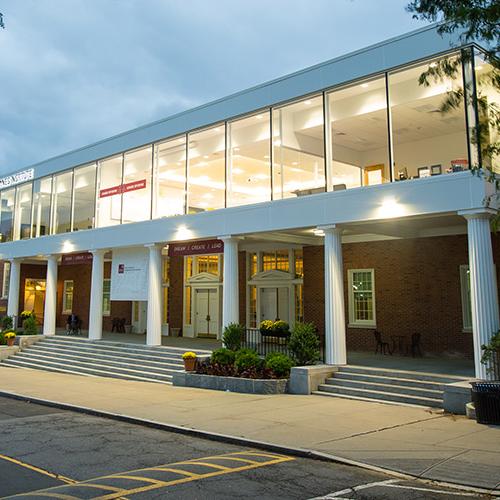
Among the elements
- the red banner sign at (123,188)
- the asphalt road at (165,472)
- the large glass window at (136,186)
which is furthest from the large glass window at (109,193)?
the asphalt road at (165,472)

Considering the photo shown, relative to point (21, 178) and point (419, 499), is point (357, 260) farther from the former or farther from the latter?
point (21, 178)

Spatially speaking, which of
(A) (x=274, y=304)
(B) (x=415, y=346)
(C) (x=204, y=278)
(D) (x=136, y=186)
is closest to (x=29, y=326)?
(C) (x=204, y=278)

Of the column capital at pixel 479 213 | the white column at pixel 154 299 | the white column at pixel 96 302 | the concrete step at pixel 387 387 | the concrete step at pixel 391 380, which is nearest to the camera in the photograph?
the column capital at pixel 479 213

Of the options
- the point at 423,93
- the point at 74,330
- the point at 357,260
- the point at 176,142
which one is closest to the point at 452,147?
the point at 423,93

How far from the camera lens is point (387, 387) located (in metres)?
13.3

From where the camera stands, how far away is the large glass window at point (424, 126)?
14688mm

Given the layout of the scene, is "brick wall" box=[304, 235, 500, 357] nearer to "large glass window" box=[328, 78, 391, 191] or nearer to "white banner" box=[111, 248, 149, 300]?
"large glass window" box=[328, 78, 391, 191]

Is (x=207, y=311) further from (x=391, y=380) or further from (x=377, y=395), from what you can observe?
(x=377, y=395)

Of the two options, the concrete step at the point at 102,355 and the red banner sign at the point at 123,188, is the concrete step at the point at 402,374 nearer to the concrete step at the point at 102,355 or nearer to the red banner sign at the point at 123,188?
the concrete step at the point at 102,355

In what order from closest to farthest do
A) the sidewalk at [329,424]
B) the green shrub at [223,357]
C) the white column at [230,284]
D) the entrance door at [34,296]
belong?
1. the sidewalk at [329,424]
2. the green shrub at [223,357]
3. the white column at [230,284]
4. the entrance door at [34,296]

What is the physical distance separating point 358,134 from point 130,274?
10690 millimetres

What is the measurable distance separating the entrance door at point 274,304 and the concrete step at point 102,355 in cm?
564

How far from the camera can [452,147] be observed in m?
18.1

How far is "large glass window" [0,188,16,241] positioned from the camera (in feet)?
Result: 98.8
